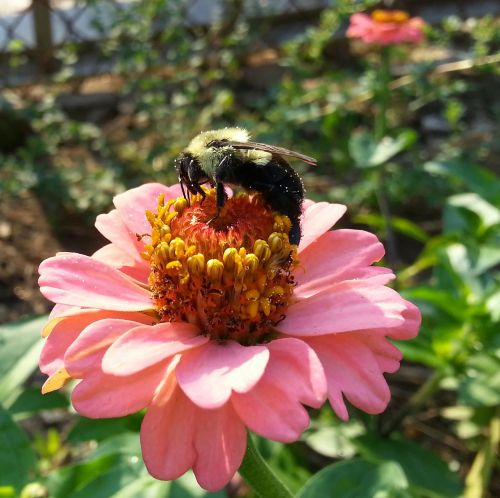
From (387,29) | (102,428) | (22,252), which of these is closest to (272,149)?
(102,428)

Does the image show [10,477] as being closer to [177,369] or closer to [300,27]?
[177,369]

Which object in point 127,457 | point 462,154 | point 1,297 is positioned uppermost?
point 127,457

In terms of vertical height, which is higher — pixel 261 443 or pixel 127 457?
pixel 127 457

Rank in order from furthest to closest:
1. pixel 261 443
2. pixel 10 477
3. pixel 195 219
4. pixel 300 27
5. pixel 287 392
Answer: pixel 300 27
pixel 261 443
pixel 10 477
pixel 195 219
pixel 287 392

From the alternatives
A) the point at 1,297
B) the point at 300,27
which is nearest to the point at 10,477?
the point at 1,297

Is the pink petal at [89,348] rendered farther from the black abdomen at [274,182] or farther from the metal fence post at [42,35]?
the metal fence post at [42,35]

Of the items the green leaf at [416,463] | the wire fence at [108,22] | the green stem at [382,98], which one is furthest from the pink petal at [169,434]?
the wire fence at [108,22]

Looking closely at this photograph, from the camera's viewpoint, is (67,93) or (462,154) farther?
(67,93)

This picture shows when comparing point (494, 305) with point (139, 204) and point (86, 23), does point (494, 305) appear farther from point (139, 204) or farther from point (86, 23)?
point (86, 23)

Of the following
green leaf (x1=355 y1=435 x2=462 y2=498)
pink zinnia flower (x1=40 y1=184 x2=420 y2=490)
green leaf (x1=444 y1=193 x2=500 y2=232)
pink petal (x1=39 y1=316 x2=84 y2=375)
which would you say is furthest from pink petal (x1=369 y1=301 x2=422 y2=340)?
green leaf (x1=444 y1=193 x2=500 y2=232)

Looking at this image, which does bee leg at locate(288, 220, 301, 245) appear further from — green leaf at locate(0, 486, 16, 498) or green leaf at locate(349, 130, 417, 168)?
green leaf at locate(349, 130, 417, 168)
